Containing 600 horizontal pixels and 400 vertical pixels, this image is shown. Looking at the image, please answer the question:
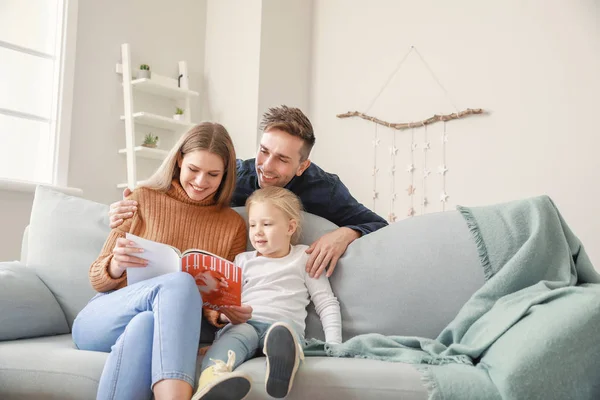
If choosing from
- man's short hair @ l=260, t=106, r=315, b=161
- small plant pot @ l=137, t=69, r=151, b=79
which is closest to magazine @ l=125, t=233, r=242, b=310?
man's short hair @ l=260, t=106, r=315, b=161

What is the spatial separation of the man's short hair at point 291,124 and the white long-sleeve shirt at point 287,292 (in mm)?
414

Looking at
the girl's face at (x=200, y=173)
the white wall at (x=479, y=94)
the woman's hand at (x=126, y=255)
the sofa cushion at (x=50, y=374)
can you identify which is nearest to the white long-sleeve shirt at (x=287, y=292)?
the girl's face at (x=200, y=173)

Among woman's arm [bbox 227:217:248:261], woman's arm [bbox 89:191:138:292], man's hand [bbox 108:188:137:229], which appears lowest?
woman's arm [bbox 89:191:138:292]

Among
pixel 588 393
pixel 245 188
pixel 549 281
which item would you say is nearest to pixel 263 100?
pixel 245 188

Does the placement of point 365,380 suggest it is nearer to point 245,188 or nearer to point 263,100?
point 245,188

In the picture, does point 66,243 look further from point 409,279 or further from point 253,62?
point 253,62

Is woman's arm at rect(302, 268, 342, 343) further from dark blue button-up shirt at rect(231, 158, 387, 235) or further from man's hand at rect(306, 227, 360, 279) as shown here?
dark blue button-up shirt at rect(231, 158, 387, 235)

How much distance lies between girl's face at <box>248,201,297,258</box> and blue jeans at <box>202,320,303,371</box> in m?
0.26

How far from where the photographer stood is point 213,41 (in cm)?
448

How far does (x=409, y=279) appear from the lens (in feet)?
5.69

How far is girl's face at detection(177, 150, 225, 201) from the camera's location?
177 cm

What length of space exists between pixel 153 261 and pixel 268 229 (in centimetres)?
37

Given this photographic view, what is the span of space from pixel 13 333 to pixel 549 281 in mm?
1447

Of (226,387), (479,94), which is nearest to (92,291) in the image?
(226,387)
